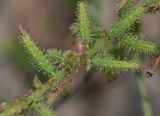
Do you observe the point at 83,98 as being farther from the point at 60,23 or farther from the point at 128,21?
the point at 128,21

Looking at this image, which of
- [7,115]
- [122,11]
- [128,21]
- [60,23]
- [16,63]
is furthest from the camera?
[60,23]

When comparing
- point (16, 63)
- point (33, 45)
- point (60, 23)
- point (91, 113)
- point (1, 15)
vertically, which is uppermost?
point (1, 15)

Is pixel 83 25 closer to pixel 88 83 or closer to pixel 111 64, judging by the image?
pixel 111 64

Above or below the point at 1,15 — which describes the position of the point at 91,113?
below

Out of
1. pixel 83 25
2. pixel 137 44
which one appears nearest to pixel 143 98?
pixel 137 44

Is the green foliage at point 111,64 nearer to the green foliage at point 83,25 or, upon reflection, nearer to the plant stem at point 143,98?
the green foliage at point 83,25

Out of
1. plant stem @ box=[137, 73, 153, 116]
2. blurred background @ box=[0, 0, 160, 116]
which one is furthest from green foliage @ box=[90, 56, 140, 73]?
blurred background @ box=[0, 0, 160, 116]

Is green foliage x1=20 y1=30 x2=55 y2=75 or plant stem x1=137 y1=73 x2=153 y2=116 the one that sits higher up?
green foliage x1=20 y1=30 x2=55 y2=75

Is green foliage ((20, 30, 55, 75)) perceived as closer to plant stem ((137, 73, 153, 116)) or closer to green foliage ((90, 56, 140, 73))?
green foliage ((90, 56, 140, 73))

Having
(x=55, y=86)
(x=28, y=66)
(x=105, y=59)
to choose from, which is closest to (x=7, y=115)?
(x=55, y=86)

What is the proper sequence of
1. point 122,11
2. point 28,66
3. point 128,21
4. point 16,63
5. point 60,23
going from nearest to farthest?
point 128,21, point 122,11, point 28,66, point 16,63, point 60,23

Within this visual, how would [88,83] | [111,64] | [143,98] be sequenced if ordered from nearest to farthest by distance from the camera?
[111,64] < [143,98] < [88,83]
